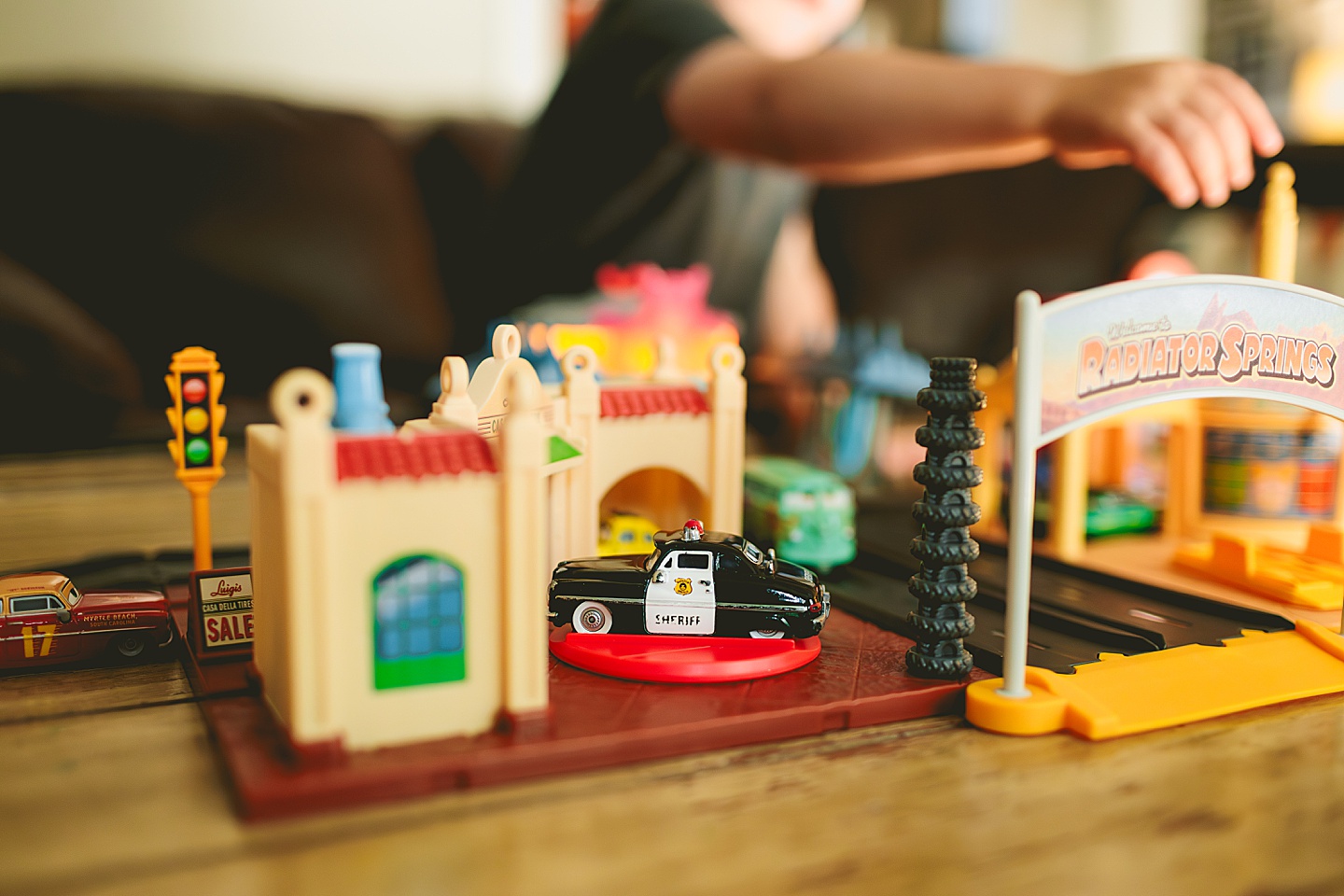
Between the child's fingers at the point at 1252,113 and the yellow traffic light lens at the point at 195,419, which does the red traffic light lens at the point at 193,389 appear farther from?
the child's fingers at the point at 1252,113

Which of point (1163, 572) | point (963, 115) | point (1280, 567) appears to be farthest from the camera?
point (963, 115)

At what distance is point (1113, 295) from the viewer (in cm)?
103

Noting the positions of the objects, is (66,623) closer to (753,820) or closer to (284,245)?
(753,820)

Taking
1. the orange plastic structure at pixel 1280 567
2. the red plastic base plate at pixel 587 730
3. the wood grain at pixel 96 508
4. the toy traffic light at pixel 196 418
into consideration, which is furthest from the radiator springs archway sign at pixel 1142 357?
the wood grain at pixel 96 508

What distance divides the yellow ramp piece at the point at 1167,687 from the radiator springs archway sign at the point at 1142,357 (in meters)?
0.02

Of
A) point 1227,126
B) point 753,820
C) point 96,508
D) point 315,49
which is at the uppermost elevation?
point 315,49

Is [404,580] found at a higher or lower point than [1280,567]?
higher

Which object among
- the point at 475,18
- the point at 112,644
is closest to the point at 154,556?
the point at 112,644

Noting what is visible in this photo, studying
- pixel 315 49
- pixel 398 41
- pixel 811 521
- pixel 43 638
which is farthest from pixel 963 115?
pixel 315 49

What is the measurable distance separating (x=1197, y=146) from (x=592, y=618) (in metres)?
1.17

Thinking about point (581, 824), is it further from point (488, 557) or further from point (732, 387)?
point (732, 387)

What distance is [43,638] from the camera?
1125mm

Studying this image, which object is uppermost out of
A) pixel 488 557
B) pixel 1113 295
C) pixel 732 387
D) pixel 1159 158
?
pixel 1159 158

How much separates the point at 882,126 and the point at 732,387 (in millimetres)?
879
